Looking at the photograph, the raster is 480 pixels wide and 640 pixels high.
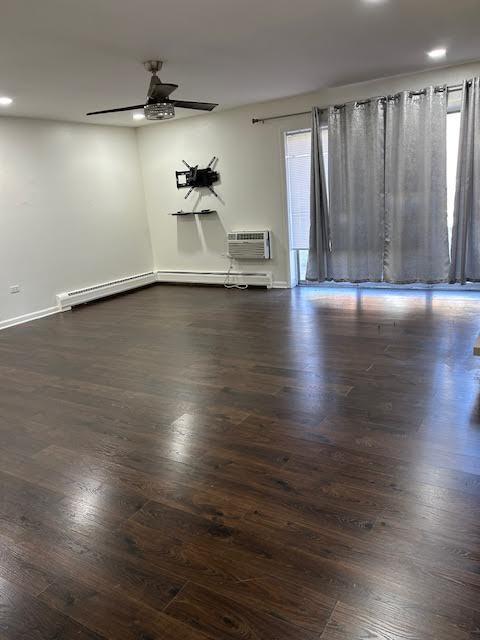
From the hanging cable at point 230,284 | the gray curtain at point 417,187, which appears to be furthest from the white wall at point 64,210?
the gray curtain at point 417,187

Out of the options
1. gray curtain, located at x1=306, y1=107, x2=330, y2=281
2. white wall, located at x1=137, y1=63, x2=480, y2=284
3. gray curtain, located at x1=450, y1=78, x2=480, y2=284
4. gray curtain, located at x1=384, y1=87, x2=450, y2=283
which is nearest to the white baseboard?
white wall, located at x1=137, y1=63, x2=480, y2=284

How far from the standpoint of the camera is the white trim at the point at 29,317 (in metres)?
5.60

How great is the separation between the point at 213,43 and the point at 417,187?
9.42ft

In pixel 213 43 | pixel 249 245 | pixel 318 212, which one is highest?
pixel 213 43

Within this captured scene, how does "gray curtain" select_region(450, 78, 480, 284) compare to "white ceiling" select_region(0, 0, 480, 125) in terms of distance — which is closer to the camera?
"white ceiling" select_region(0, 0, 480, 125)

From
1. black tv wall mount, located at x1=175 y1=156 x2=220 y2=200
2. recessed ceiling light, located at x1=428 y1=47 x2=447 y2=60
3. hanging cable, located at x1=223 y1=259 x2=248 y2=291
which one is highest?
recessed ceiling light, located at x1=428 y1=47 x2=447 y2=60

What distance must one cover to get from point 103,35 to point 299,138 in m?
3.29

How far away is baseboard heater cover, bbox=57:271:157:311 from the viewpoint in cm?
627

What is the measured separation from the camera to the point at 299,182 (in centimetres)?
602

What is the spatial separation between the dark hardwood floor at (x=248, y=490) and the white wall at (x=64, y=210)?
207 centimetres

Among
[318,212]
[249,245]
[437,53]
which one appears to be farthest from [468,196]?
[249,245]

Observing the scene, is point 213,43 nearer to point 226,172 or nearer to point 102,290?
point 226,172

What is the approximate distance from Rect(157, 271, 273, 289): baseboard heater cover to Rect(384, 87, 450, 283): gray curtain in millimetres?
1870

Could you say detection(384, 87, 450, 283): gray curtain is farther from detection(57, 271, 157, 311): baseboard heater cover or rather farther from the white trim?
the white trim
